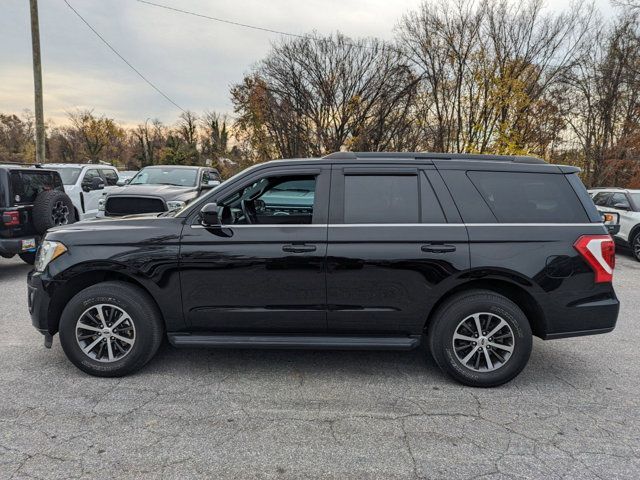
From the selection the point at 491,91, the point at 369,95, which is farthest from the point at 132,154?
the point at 491,91

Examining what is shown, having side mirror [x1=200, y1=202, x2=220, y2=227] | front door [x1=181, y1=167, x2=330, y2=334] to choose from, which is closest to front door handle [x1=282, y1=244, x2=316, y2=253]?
front door [x1=181, y1=167, x2=330, y2=334]

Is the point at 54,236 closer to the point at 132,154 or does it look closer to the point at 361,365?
the point at 361,365

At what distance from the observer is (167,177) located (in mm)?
10070

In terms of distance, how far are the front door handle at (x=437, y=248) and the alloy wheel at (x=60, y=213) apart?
6601 millimetres

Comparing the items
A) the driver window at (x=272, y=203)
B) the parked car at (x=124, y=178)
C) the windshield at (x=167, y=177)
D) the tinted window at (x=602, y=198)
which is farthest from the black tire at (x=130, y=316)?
the tinted window at (x=602, y=198)

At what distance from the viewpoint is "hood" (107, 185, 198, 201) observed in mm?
8359

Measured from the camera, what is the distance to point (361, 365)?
385cm

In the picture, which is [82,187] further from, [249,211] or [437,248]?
[437,248]

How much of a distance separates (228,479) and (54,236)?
8.39ft

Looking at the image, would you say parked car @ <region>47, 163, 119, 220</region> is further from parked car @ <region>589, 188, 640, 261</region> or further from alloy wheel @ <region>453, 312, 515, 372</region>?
parked car @ <region>589, 188, 640, 261</region>

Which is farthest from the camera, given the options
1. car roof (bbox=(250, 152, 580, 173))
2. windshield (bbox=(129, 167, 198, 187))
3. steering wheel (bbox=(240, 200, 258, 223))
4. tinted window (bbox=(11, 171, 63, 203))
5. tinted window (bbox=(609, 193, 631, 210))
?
tinted window (bbox=(609, 193, 631, 210))

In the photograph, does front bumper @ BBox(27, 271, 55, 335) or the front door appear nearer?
the front door

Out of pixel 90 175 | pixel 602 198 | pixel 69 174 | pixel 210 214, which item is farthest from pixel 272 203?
pixel 602 198

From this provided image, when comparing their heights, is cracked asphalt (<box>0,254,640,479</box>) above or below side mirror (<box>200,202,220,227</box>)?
below
